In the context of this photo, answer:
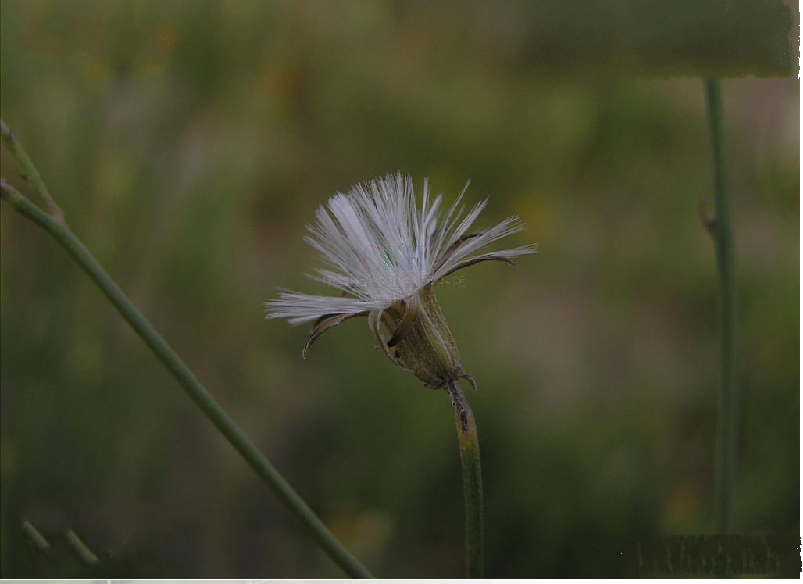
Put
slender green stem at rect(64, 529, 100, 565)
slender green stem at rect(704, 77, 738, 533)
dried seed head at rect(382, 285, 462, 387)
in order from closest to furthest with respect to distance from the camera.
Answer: dried seed head at rect(382, 285, 462, 387) < slender green stem at rect(64, 529, 100, 565) < slender green stem at rect(704, 77, 738, 533)

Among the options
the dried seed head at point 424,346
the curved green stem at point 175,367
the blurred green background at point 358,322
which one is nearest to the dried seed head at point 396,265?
the dried seed head at point 424,346

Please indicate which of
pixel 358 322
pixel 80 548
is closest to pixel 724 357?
pixel 358 322

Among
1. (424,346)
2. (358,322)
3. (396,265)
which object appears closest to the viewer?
(424,346)

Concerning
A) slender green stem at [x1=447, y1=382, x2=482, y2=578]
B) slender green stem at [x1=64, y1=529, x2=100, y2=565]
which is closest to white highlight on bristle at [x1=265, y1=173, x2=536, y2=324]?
slender green stem at [x1=447, y1=382, x2=482, y2=578]

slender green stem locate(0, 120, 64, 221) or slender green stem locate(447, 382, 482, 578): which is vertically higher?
slender green stem locate(0, 120, 64, 221)

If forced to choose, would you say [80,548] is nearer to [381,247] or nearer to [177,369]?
[177,369]

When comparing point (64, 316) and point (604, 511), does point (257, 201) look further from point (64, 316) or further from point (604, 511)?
point (604, 511)

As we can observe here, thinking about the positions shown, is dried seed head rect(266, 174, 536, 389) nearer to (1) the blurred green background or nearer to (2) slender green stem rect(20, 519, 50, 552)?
(1) the blurred green background
